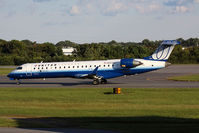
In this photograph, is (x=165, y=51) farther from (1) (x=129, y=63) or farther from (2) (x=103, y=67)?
(2) (x=103, y=67)

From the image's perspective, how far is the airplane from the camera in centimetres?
4228

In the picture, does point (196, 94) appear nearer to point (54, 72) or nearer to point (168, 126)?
point (168, 126)

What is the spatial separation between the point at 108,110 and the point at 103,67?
19.6 meters

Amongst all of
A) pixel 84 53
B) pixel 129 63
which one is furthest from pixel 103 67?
pixel 84 53

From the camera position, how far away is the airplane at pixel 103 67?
42.3m

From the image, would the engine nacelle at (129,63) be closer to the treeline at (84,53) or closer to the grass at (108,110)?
the grass at (108,110)

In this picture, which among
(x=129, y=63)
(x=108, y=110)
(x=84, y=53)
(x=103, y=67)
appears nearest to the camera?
(x=108, y=110)

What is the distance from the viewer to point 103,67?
4372cm

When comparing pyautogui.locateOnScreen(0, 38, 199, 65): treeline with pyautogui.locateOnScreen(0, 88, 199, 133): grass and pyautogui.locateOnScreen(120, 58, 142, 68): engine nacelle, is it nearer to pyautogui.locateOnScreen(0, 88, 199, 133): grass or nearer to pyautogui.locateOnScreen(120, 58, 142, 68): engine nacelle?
pyautogui.locateOnScreen(120, 58, 142, 68): engine nacelle

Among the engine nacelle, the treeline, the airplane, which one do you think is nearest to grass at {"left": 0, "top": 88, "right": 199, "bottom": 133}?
the engine nacelle

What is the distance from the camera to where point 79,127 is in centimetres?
1761

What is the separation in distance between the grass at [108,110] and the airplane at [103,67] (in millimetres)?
8145

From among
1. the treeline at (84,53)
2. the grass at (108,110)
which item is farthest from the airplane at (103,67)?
the treeline at (84,53)

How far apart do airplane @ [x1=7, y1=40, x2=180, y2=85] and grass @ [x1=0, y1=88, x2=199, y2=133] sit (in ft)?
26.7
